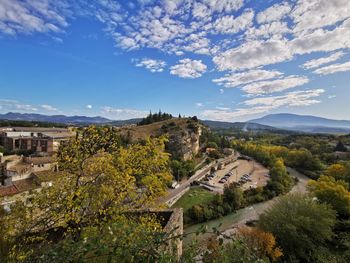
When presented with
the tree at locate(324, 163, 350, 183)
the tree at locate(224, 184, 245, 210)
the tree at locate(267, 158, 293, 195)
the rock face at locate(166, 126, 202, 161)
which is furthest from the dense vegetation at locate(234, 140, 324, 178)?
the tree at locate(224, 184, 245, 210)

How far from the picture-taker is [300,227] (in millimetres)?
20453

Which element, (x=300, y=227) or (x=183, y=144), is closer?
(x=300, y=227)

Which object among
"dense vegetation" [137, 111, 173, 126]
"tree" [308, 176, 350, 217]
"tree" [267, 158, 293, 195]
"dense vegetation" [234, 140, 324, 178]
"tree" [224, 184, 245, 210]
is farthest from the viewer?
"dense vegetation" [137, 111, 173, 126]

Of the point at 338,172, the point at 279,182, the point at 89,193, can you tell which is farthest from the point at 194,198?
the point at 89,193

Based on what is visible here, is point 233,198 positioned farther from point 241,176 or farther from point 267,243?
point 241,176

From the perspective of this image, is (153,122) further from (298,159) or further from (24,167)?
(24,167)

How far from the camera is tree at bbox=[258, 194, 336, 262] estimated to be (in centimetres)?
1964

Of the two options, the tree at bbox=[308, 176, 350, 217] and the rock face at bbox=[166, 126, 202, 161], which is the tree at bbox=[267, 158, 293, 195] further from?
the rock face at bbox=[166, 126, 202, 161]

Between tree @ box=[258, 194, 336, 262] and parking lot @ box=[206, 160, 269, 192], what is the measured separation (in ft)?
60.3

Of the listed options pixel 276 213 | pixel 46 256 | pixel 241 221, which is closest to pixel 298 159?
pixel 241 221

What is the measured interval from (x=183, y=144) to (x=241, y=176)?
1548cm

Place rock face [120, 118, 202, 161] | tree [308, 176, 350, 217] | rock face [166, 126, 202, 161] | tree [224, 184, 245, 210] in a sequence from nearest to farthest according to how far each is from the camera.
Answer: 1. tree [308, 176, 350, 217]
2. tree [224, 184, 245, 210]
3. rock face [166, 126, 202, 161]
4. rock face [120, 118, 202, 161]

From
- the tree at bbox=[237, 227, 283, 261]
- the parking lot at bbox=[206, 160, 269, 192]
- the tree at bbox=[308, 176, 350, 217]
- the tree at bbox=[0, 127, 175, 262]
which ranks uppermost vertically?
the tree at bbox=[0, 127, 175, 262]

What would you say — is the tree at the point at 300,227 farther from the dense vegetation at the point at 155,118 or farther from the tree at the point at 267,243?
the dense vegetation at the point at 155,118
